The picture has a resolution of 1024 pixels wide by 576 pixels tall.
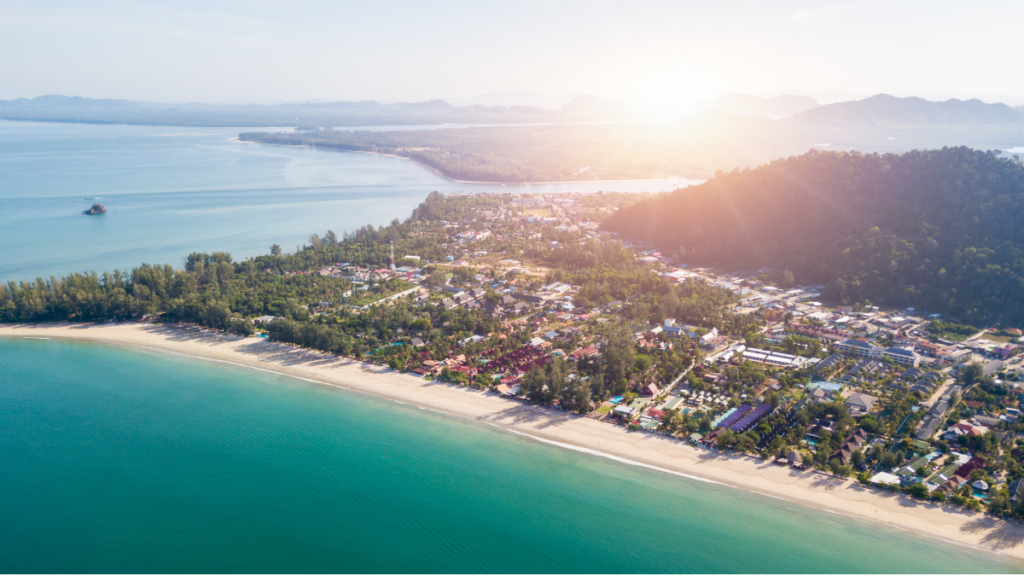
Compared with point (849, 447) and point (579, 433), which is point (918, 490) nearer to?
point (849, 447)

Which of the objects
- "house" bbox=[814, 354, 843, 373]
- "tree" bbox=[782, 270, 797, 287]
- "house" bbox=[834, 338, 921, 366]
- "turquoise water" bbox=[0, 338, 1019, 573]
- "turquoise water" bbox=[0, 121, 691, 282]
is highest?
"turquoise water" bbox=[0, 121, 691, 282]

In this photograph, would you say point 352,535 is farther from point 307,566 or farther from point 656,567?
point 656,567

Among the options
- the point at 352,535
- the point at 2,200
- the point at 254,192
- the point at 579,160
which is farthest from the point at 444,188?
the point at 352,535

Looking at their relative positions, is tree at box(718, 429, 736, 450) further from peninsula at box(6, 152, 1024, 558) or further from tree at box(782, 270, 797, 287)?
tree at box(782, 270, 797, 287)

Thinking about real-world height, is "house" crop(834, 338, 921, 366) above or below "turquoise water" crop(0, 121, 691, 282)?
below

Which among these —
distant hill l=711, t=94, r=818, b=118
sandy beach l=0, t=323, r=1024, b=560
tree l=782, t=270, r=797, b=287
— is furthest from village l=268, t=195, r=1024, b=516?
distant hill l=711, t=94, r=818, b=118

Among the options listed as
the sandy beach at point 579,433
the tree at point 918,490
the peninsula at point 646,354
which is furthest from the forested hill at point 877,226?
the sandy beach at point 579,433

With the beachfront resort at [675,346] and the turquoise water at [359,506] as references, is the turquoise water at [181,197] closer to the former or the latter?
the beachfront resort at [675,346]
